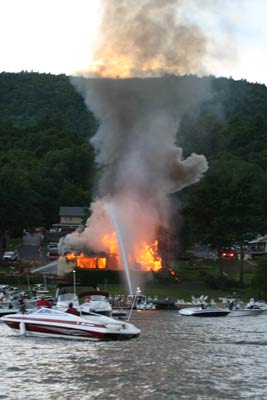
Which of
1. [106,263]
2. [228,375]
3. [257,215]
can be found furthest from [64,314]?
[257,215]

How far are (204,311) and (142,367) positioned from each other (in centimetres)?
4520

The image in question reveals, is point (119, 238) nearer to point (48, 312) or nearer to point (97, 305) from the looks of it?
point (97, 305)

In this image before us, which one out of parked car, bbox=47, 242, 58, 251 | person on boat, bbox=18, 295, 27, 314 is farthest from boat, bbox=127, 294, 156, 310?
parked car, bbox=47, 242, 58, 251

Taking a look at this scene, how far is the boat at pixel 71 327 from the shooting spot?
63562 millimetres

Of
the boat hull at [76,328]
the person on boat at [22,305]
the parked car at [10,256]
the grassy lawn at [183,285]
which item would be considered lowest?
the boat hull at [76,328]

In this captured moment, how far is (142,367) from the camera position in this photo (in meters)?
51.1

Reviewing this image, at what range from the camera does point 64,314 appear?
65000 millimetres

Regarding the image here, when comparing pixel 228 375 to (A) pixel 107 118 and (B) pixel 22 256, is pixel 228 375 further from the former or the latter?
(B) pixel 22 256

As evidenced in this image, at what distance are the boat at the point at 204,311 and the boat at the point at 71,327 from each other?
29691 mm

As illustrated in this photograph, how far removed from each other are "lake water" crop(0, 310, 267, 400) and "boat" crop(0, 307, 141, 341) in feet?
2.73

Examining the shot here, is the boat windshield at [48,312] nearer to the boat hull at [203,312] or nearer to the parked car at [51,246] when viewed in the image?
the boat hull at [203,312]

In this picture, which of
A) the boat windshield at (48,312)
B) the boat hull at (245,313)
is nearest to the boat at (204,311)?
the boat hull at (245,313)

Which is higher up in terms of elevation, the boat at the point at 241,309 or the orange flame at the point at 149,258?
the orange flame at the point at 149,258

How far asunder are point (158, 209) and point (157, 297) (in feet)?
86.1
